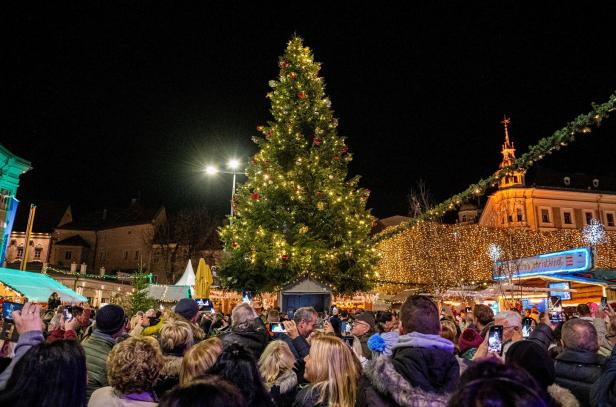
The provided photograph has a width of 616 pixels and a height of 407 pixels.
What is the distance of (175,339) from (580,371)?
13.9 feet

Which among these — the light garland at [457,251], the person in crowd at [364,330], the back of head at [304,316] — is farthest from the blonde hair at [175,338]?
the light garland at [457,251]

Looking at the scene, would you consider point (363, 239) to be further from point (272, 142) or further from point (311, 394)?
point (311, 394)

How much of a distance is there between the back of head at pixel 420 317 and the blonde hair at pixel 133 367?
203cm

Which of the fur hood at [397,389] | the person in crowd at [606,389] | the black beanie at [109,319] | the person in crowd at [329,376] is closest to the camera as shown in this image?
the fur hood at [397,389]

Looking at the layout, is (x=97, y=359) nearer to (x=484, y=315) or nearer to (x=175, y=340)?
(x=175, y=340)

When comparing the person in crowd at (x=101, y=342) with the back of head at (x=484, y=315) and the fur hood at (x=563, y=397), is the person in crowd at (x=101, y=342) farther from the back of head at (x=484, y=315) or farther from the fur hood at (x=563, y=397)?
the back of head at (x=484, y=315)

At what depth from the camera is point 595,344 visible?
4582mm

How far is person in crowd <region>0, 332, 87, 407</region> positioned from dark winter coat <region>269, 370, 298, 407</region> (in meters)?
1.87

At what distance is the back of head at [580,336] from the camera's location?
4559 mm

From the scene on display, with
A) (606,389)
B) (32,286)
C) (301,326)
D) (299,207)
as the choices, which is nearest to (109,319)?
(301,326)

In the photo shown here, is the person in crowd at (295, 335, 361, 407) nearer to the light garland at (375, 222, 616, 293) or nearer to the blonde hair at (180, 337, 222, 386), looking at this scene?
the blonde hair at (180, 337, 222, 386)

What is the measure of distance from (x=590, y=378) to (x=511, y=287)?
18298mm

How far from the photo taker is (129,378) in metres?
3.56

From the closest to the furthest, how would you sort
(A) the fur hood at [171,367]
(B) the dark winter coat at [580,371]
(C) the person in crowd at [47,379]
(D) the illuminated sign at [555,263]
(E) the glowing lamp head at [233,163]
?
(C) the person in crowd at [47,379] < (B) the dark winter coat at [580,371] < (A) the fur hood at [171,367] < (D) the illuminated sign at [555,263] < (E) the glowing lamp head at [233,163]
